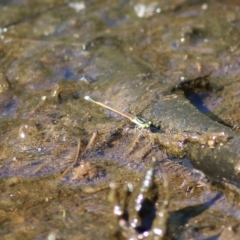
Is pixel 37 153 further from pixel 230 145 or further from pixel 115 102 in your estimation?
pixel 230 145

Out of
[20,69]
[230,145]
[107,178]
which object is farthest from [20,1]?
[230,145]

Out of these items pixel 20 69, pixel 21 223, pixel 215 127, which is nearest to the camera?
pixel 21 223

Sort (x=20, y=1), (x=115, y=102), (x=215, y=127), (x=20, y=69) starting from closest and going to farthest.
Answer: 1. (x=215, y=127)
2. (x=115, y=102)
3. (x=20, y=69)
4. (x=20, y=1)

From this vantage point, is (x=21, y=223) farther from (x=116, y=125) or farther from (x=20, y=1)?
(x=20, y=1)

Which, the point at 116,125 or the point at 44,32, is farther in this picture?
the point at 44,32

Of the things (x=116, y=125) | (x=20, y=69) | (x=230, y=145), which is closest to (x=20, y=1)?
(x=20, y=69)

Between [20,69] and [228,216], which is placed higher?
[20,69]
